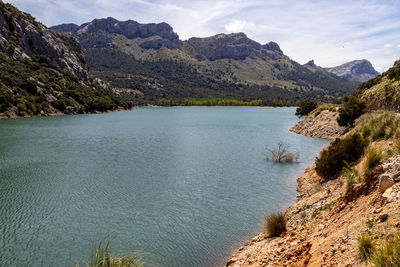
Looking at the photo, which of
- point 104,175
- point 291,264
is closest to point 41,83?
point 104,175

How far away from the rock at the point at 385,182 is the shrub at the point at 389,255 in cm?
377

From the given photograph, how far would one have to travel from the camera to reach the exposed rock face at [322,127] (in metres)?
50.5

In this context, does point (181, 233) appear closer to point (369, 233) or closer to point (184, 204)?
point (184, 204)

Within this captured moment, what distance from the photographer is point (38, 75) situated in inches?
4336

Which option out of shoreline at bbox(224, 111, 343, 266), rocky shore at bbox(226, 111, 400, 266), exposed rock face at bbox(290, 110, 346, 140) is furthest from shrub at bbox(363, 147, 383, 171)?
exposed rock face at bbox(290, 110, 346, 140)

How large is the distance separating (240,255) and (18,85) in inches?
4281

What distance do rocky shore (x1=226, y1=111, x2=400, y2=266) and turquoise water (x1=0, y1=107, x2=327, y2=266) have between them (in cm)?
241

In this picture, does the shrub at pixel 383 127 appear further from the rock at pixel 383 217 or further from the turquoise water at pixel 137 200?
the rock at pixel 383 217

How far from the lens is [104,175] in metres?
27.2

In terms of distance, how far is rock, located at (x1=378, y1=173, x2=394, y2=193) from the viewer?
941cm

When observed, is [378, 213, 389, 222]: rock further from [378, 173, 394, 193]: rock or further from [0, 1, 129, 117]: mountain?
[0, 1, 129, 117]: mountain

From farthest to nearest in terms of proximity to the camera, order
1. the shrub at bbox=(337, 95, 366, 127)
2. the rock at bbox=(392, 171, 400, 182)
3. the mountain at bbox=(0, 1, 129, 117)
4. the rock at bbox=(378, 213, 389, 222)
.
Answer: the mountain at bbox=(0, 1, 129, 117) → the shrub at bbox=(337, 95, 366, 127) → the rock at bbox=(392, 171, 400, 182) → the rock at bbox=(378, 213, 389, 222)

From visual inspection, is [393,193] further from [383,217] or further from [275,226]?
[275,226]

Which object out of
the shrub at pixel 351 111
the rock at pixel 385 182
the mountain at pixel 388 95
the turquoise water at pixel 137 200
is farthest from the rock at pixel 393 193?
the shrub at pixel 351 111
